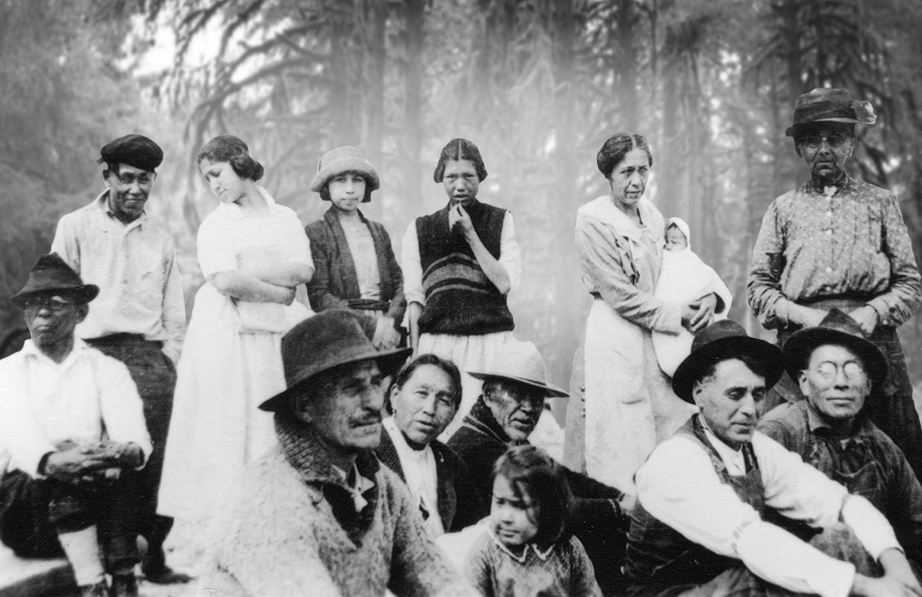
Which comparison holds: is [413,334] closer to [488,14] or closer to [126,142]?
[126,142]

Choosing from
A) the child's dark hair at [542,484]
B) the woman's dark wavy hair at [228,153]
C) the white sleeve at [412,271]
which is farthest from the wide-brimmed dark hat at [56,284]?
the child's dark hair at [542,484]

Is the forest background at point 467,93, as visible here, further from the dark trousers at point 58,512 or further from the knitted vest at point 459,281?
the dark trousers at point 58,512

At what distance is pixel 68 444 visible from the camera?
15.4ft

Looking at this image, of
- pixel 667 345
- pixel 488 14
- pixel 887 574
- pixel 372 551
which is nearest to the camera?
pixel 372 551

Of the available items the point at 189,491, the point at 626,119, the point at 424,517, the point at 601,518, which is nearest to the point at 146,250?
the point at 189,491

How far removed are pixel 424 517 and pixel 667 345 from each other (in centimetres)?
144

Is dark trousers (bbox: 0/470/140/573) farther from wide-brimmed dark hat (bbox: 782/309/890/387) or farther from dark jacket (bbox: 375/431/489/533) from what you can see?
wide-brimmed dark hat (bbox: 782/309/890/387)

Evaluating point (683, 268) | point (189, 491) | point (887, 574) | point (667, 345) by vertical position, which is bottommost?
point (887, 574)

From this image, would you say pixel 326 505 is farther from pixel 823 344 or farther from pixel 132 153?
pixel 823 344

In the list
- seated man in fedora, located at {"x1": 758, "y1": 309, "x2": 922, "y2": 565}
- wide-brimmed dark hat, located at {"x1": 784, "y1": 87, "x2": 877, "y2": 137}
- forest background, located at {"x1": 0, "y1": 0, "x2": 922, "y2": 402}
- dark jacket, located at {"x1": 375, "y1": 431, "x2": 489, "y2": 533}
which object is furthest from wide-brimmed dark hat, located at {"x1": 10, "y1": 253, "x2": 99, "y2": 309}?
wide-brimmed dark hat, located at {"x1": 784, "y1": 87, "x2": 877, "y2": 137}

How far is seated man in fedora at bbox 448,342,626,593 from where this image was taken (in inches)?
187

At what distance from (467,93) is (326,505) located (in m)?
4.86

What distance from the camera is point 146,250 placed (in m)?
4.91

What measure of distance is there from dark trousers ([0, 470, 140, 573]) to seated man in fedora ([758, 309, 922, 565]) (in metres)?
3.00
